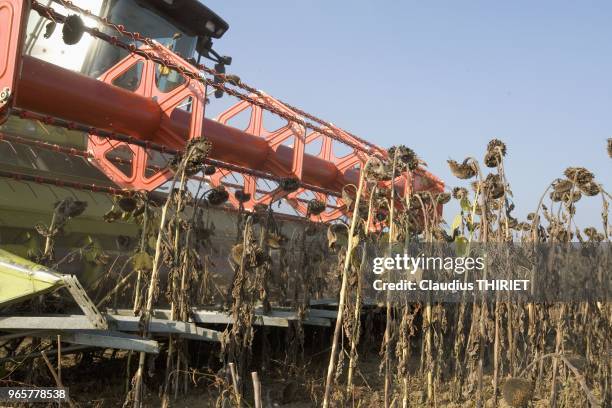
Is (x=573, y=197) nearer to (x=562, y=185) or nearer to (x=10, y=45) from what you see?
(x=562, y=185)

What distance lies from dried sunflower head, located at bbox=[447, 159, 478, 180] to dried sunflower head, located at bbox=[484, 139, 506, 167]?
0.13m

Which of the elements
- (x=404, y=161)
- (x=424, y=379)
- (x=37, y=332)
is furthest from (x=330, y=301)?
(x=37, y=332)

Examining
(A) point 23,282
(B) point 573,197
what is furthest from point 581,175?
(A) point 23,282

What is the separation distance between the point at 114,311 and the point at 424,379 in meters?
2.13

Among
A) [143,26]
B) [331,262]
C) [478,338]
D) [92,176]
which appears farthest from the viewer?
[143,26]

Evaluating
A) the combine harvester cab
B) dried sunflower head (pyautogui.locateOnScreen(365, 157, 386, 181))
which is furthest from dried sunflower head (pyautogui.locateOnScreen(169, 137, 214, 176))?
dried sunflower head (pyautogui.locateOnScreen(365, 157, 386, 181))

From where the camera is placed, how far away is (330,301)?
17.0 feet

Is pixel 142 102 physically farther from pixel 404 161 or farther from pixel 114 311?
pixel 404 161

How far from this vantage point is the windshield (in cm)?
616

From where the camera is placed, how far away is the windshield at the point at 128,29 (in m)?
6.16

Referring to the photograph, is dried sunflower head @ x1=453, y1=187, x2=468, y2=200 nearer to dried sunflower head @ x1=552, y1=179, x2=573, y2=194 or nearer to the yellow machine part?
dried sunflower head @ x1=552, y1=179, x2=573, y2=194

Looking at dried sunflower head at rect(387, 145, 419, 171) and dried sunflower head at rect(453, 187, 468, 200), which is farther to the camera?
dried sunflower head at rect(453, 187, 468, 200)

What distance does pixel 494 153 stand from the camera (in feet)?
10.2

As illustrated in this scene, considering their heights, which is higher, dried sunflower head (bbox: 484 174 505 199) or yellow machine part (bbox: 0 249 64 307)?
dried sunflower head (bbox: 484 174 505 199)
